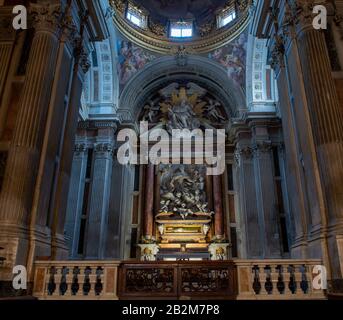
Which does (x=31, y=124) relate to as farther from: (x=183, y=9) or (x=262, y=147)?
(x=183, y=9)

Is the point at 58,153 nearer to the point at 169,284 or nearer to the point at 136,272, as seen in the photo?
the point at 136,272

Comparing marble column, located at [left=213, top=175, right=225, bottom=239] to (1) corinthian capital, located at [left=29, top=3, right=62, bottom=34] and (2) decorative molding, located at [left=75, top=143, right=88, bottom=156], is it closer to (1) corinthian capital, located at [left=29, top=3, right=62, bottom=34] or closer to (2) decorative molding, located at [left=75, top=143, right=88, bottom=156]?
(2) decorative molding, located at [left=75, top=143, right=88, bottom=156]

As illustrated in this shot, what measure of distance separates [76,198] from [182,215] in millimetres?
4472

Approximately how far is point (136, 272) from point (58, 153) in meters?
3.56

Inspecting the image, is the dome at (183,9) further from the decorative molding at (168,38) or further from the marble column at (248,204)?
the marble column at (248,204)

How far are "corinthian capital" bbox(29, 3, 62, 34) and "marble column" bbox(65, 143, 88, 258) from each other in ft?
24.7

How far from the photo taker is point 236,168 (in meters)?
15.6

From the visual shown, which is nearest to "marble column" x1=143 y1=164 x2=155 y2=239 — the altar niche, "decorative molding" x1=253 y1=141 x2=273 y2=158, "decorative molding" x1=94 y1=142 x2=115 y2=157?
the altar niche

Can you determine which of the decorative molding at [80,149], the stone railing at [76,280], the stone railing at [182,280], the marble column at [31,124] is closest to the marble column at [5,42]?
the marble column at [31,124]

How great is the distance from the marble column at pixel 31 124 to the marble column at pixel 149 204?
8308mm

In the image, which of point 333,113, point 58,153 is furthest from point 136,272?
point 333,113

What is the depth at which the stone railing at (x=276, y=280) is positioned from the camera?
5.79m

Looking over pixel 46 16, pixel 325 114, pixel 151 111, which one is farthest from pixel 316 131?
pixel 151 111
